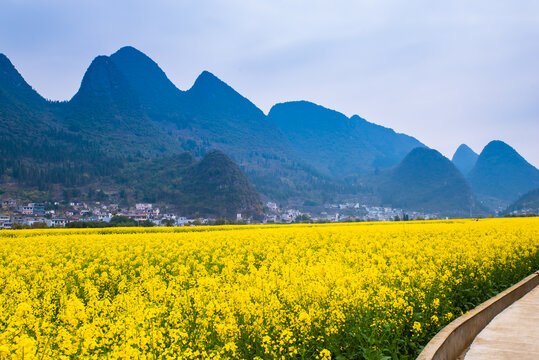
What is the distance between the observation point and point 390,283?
785cm

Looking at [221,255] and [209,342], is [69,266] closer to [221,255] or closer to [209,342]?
[221,255]

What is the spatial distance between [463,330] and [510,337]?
Answer: 0.81m

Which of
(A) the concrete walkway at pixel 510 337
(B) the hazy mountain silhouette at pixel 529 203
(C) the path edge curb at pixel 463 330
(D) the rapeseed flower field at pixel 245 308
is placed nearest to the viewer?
(D) the rapeseed flower field at pixel 245 308

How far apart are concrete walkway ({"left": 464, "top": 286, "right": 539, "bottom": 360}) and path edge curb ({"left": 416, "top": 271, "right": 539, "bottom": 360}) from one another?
0.14 metres

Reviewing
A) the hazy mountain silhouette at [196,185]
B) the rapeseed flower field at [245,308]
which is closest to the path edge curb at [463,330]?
the rapeseed flower field at [245,308]

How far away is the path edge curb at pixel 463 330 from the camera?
5191 mm

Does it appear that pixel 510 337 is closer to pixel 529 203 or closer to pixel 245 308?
pixel 245 308

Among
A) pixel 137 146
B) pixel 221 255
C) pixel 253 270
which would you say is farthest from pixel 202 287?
pixel 137 146

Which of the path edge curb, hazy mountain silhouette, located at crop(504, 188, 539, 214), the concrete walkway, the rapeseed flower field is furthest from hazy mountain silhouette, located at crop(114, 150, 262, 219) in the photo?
the concrete walkway

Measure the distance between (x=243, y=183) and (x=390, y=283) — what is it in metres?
155

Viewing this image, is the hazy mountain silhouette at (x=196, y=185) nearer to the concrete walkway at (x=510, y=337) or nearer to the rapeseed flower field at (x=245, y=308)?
the rapeseed flower field at (x=245, y=308)

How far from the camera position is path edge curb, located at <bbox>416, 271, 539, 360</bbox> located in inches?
204

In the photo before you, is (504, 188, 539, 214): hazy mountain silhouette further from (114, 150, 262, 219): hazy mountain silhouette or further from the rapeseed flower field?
the rapeseed flower field

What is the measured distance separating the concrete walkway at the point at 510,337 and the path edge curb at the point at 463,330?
0.14m
